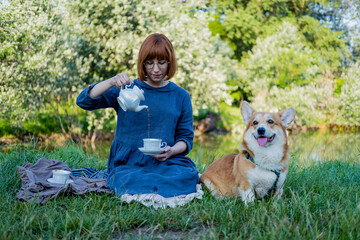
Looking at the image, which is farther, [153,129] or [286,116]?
[153,129]

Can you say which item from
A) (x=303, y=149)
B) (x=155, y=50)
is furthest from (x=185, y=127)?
(x=303, y=149)

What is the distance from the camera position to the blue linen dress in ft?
11.0

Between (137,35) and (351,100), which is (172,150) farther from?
(351,100)

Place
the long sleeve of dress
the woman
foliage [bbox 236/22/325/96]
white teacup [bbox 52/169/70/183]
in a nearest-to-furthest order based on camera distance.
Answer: the woman, white teacup [bbox 52/169/70/183], the long sleeve of dress, foliage [bbox 236/22/325/96]

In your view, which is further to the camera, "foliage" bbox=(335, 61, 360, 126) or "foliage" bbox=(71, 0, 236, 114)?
"foliage" bbox=(335, 61, 360, 126)

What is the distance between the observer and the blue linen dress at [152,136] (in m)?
3.36

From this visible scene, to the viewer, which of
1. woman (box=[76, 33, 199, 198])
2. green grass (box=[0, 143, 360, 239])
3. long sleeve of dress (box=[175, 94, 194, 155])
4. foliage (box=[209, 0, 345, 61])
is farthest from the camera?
foliage (box=[209, 0, 345, 61])

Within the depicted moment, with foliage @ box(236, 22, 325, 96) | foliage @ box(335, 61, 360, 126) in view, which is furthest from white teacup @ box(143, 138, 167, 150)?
foliage @ box(335, 61, 360, 126)

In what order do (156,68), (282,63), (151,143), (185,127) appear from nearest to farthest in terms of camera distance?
(151,143)
(156,68)
(185,127)
(282,63)

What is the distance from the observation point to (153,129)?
362 centimetres

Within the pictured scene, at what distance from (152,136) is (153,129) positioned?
7 centimetres

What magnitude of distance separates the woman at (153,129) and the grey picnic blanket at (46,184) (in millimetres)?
206

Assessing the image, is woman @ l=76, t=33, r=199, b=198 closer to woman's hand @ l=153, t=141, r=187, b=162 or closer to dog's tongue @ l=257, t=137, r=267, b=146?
woman's hand @ l=153, t=141, r=187, b=162

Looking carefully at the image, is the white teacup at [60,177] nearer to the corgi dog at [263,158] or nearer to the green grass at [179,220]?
the green grass at [179,220]
